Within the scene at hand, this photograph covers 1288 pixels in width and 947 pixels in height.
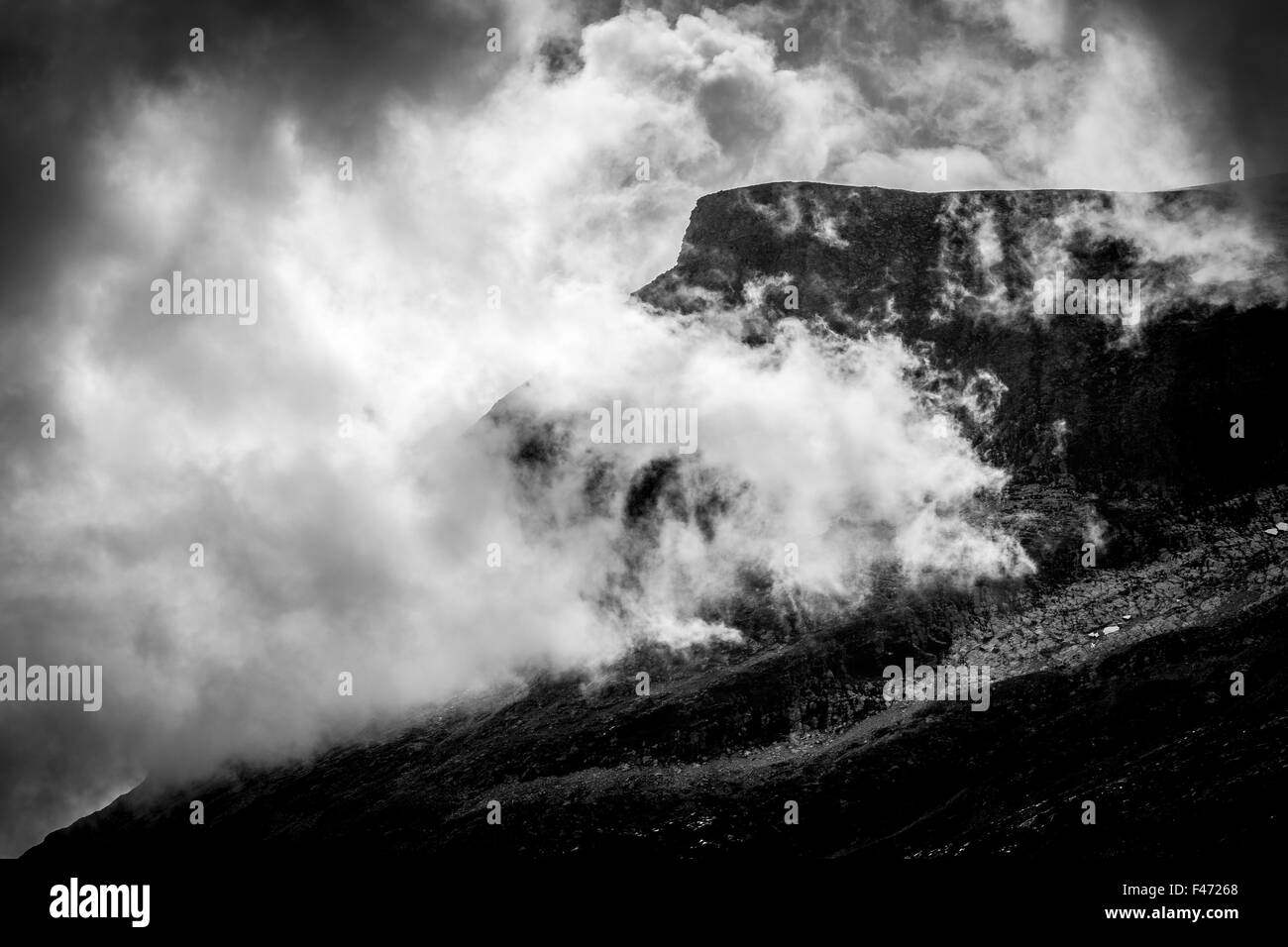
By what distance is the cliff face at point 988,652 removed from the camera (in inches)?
2736

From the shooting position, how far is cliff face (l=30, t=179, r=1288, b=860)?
69.5m

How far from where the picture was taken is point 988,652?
304ft

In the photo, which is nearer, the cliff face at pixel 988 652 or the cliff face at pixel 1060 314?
the cliff face at pixel 988 652

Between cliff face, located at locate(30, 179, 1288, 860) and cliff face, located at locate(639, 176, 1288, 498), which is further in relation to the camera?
cliff face, located at locate(639, 176, 1288, 498)

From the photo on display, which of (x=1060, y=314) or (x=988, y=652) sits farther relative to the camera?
(x=1060, y=314)

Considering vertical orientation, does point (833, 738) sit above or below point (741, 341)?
below

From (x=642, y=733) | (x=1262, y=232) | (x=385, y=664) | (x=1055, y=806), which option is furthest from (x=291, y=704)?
(x=1262, y=232)

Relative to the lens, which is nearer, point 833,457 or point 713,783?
point 713,783

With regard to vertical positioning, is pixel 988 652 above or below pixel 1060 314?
below

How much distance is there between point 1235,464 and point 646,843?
64.7 m
